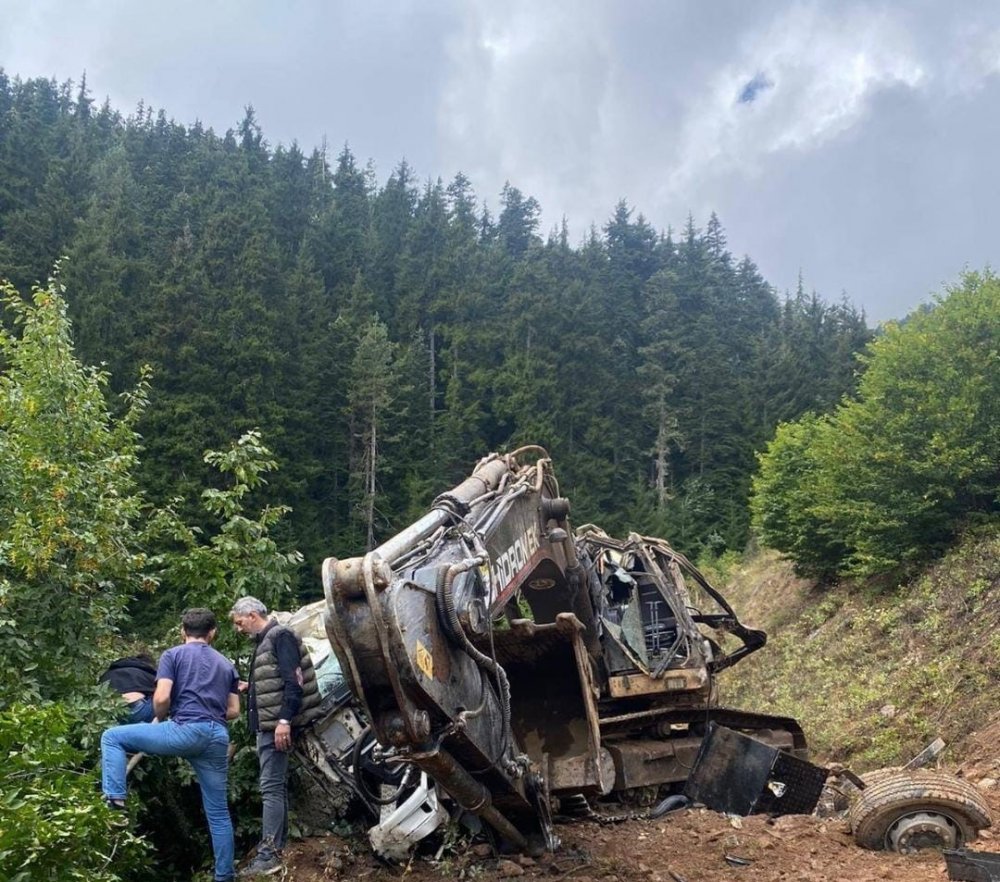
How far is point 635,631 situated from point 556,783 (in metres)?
2.90

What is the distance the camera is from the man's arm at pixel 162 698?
4.77m

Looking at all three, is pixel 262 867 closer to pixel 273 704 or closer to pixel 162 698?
pixel 273 704

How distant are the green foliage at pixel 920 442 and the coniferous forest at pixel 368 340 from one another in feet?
48.0

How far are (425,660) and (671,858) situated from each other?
288 centimetres

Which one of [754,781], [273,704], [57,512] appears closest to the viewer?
[273,704]

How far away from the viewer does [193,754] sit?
486 centimetres

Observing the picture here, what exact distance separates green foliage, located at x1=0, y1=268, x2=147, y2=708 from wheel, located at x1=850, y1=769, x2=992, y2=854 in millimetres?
5003

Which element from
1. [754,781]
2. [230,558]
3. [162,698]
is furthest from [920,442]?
[162,698]

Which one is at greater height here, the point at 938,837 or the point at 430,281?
the point at 430,281

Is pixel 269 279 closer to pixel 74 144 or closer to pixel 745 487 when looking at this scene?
pixel 74 144

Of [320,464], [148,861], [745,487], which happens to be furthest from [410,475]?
[148,861]

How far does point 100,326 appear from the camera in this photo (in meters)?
31.2

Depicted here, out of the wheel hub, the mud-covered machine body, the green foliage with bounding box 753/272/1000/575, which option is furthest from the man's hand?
the green foliage with bounding box 753/272/1000/575

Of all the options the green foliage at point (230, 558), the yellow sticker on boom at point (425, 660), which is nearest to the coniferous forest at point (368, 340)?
the green foliage at point (230, 558)
